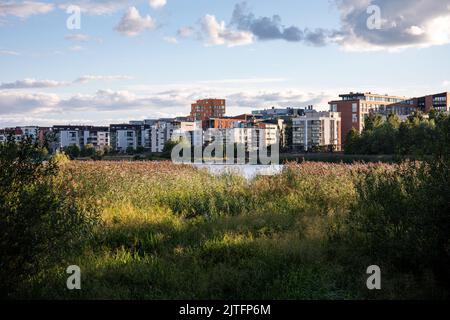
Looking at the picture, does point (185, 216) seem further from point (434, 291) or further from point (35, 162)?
point (434, 291)

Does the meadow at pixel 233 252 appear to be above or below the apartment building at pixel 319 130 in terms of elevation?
below

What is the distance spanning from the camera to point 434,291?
7.88 meters

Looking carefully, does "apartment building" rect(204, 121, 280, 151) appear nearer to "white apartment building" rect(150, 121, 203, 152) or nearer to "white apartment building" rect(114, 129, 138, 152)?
"white apartment building" rect(150, 121, 203, 152)

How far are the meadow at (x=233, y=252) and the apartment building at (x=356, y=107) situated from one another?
398 ft

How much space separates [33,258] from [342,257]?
A: 5297 millimetres

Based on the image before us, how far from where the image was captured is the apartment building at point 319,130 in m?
137

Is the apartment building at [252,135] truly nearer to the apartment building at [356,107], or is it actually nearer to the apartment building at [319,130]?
the apartment building at [319,130]

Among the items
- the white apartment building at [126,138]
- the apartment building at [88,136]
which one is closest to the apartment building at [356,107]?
the white apartment building at [126,138]

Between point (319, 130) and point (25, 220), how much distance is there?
133242 mm

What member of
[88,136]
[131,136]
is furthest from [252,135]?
[88,136]

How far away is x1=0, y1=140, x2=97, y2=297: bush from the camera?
7.42 m

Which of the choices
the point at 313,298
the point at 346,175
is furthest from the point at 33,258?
the point at 346,175

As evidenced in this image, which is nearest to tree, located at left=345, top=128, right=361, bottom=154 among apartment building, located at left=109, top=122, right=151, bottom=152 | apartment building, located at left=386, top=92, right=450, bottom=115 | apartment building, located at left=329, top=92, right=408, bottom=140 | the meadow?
apartment building, located at left=329, top=92, right=408, bottom=140

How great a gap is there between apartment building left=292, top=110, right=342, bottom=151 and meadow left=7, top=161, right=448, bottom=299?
122314 millimetres
